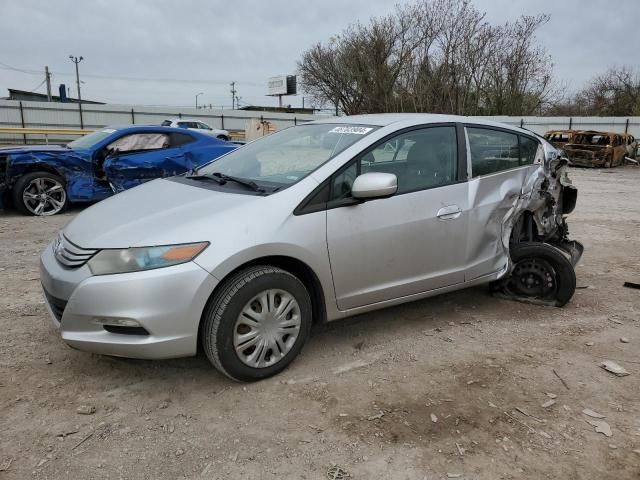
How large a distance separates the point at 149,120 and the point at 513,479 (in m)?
30.7

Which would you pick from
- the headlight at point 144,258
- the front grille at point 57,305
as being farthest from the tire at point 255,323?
the front grille at point 57,305

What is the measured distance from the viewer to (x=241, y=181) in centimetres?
339

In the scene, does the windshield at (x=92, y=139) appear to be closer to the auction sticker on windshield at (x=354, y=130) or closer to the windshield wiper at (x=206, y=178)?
the windshield wiper at (x=206, y=178)

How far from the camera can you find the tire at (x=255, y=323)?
2.77 meters

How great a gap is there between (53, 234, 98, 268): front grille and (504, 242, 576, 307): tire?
10.7 feet

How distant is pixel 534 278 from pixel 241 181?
8.66 ft

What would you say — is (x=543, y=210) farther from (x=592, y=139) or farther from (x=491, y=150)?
(x=592, y=139)

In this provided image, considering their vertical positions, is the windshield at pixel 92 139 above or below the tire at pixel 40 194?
above

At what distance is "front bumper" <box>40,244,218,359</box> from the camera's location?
8.52 feet

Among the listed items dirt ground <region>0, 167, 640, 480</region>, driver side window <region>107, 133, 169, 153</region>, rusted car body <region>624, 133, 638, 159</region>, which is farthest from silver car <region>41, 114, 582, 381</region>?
rusted car body <region>624, 133, 638, 159</region>

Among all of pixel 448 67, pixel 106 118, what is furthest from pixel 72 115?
pixel 448 67

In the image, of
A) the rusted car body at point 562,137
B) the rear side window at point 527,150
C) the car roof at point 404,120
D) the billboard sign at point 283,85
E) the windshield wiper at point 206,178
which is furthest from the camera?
the billboard sign at point 283,85

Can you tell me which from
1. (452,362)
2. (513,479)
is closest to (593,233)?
(452,362)

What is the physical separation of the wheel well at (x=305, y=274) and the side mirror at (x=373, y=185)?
0.55 m
